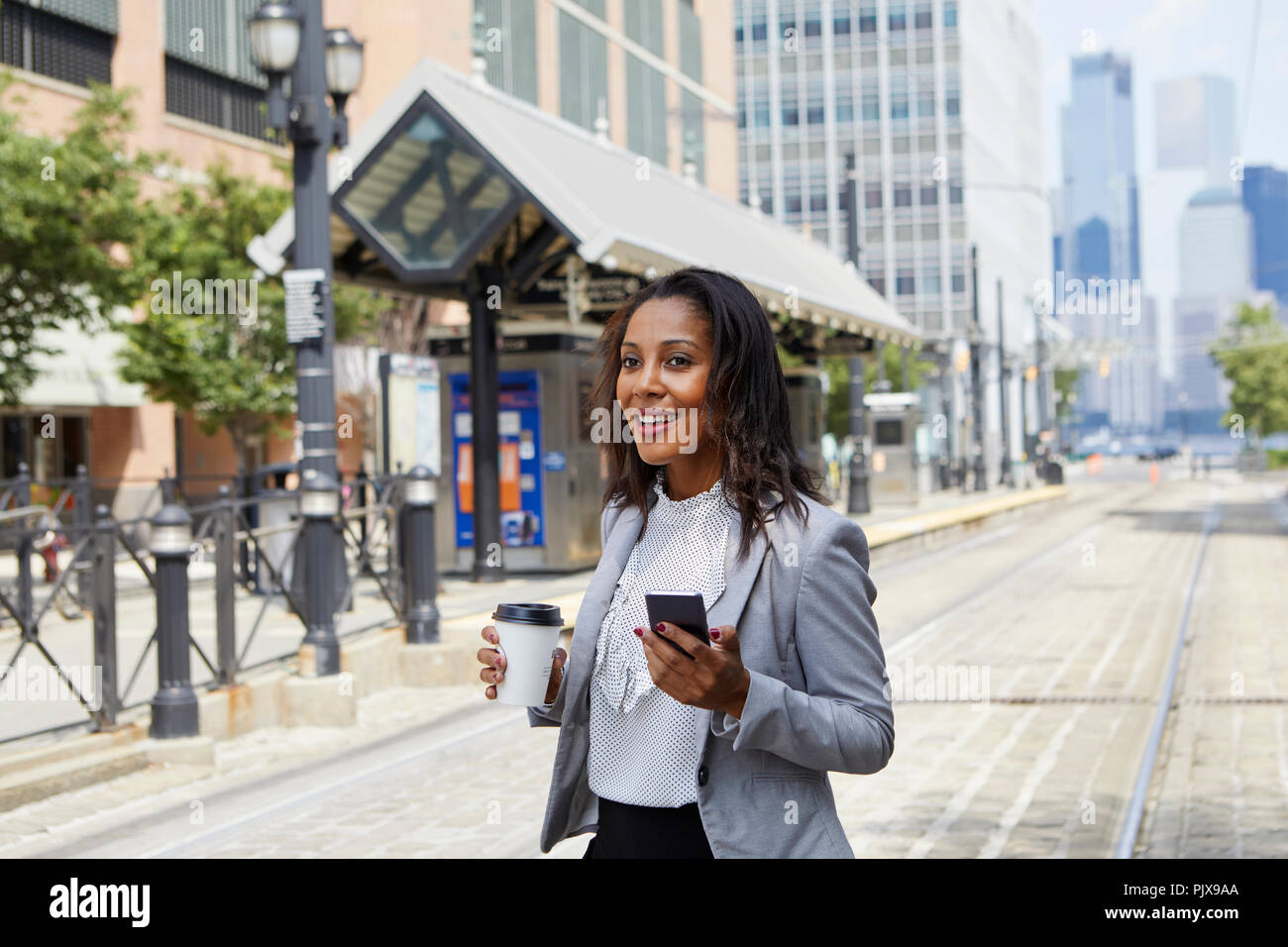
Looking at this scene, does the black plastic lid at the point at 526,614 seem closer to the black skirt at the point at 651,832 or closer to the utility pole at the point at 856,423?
the black skirt at the point at 651,832

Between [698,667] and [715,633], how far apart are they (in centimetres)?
6

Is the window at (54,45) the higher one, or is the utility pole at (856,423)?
the window at (54,45)

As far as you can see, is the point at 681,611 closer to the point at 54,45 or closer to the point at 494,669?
the point at 494,669

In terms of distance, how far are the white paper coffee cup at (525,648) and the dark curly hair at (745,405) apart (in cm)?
37

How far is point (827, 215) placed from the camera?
85625 mm

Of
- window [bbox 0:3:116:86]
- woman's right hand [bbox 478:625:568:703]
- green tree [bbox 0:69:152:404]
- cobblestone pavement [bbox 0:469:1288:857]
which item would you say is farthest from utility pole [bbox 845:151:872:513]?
woman's right hand [bbox 478:625:568:703]

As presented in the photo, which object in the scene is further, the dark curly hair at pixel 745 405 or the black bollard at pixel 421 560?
the black bollard at pixel 421 560

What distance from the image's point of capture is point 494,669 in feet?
7.91

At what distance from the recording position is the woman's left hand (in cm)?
200

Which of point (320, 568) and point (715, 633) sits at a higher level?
point (715, 633)

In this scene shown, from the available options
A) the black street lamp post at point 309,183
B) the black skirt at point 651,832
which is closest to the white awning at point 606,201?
the black street lamp post at point 309,183

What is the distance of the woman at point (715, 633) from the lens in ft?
7.17

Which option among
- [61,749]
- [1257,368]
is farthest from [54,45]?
[1257,368]
